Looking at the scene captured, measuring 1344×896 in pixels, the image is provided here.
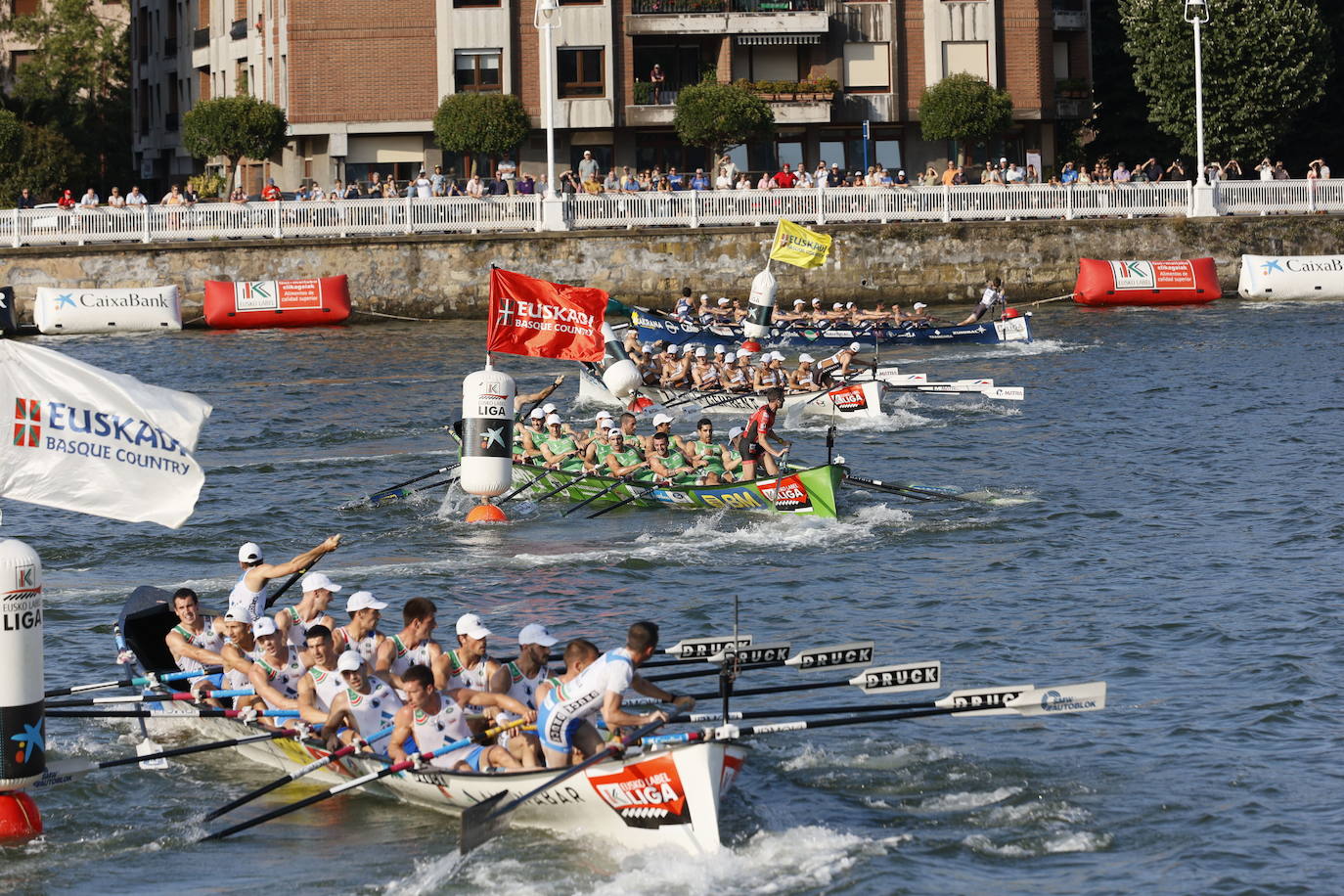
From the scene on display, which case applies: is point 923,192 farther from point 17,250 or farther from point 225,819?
point 225,819

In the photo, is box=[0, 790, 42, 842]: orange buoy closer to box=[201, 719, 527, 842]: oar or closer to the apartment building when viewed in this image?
box=[201, 719, 527, 842]: oar

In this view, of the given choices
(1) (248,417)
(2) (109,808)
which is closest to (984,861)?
(2) (109,808)

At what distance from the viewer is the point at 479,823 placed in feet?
46.6

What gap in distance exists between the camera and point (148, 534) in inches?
1062

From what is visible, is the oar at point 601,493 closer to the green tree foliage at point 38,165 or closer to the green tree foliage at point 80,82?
the green tree foliage at point 38,165

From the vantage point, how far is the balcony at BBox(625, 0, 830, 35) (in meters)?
59.3

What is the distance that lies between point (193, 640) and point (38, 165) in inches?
2065

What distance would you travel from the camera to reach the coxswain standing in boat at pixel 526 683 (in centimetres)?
1478

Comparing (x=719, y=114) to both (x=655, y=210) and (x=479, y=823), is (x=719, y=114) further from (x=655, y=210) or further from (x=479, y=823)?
(x=479, y=823)

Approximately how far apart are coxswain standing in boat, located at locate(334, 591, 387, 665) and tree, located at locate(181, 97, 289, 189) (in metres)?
43.8

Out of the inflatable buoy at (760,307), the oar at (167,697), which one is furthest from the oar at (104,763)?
the inflatable buoy at (760,307)

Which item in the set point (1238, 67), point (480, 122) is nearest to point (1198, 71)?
point (1238, 67)

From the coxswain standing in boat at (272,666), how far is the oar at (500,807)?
2816mm

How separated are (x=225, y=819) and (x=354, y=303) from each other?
37.0m
